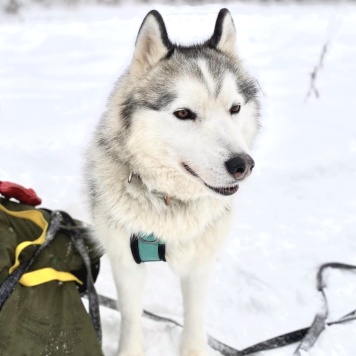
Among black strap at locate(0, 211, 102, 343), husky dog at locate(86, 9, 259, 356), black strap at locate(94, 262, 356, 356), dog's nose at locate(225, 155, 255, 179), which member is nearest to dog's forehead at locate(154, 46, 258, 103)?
husky dog at locate(86, 9, 259, 356)

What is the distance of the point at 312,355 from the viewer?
7.75 feet

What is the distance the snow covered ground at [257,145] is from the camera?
8.99 feet

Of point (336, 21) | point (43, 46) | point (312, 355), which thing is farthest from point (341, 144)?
point (43, 46)

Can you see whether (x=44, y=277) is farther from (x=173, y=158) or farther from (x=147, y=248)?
(x=173, y=158)

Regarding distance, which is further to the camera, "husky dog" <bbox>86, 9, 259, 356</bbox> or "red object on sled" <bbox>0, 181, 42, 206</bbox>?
"red object on sled" <bbox>0, 181, 42, 206</bbox>

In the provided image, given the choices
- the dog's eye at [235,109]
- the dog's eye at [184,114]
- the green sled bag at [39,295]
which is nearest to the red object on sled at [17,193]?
the green sled bag at [39,295]

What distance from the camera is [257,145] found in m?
3.02

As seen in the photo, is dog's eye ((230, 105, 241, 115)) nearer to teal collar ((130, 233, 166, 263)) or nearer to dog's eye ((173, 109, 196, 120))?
dog's eye ((173, 109, 196, 120))

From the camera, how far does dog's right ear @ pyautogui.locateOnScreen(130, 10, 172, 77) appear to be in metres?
1.98

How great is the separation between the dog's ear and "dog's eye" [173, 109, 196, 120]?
0.48 meters

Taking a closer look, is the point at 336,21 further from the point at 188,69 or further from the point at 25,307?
the point at 25,307

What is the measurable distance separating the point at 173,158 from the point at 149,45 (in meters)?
0.51

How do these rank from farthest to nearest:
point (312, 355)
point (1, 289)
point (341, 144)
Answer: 1. point (341, 144)
2. point (312, 355)
3. point (1, 289)

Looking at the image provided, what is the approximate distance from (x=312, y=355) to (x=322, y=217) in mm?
1298
